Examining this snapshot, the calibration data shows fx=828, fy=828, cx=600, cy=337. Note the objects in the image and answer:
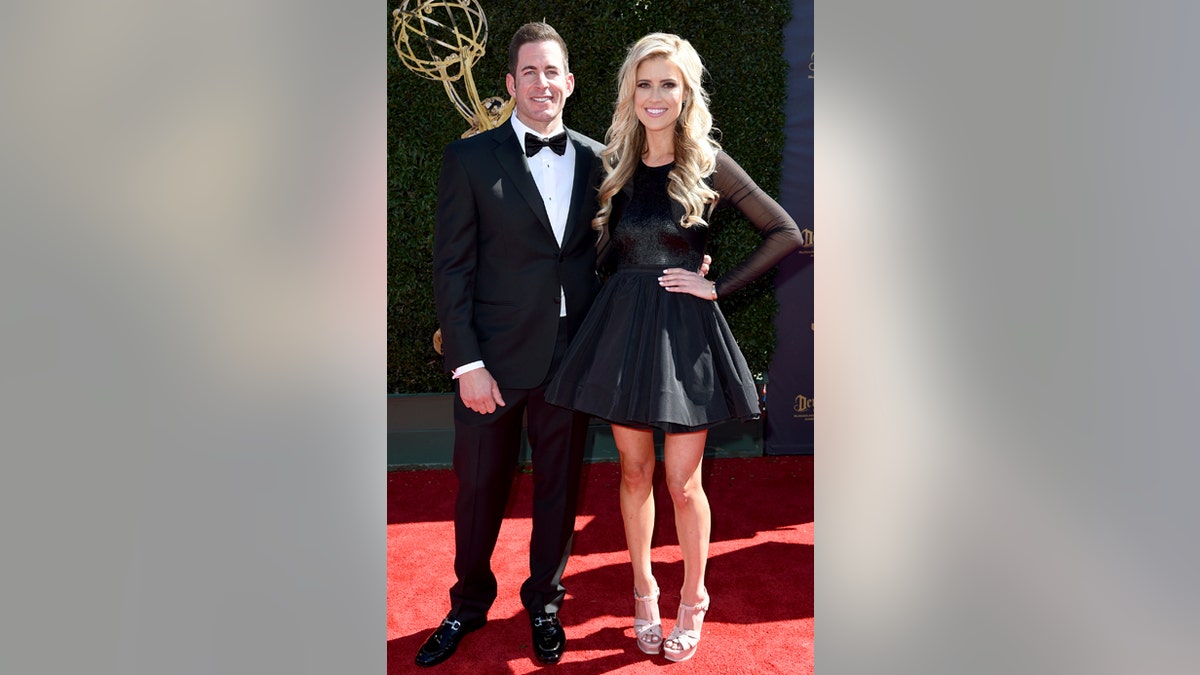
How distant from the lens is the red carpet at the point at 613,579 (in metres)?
2.76

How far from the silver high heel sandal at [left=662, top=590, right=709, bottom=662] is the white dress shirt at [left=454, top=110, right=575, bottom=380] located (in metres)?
1.07

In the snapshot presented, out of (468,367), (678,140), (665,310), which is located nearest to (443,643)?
(468,367)

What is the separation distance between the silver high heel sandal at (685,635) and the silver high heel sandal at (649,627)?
0.03 m

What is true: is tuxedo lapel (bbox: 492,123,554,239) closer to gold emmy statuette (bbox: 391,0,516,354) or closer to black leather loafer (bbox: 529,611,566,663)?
black leather loafer (bbox: 529,611,566,663)

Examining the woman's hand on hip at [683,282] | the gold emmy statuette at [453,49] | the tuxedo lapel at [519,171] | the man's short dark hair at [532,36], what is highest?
the gold emmy statuette at [453,49]

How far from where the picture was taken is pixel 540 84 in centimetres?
262

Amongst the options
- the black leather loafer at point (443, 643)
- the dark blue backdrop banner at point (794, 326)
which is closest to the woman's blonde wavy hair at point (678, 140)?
the black leather loafer at point (443, 643)

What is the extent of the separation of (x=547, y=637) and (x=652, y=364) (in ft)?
3.33

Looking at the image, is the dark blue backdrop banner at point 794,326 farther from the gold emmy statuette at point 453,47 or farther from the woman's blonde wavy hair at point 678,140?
the woman's blonde wavy hair at point 678,140

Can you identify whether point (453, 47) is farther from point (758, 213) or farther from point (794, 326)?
point (794, 326)

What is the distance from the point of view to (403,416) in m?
5.55
